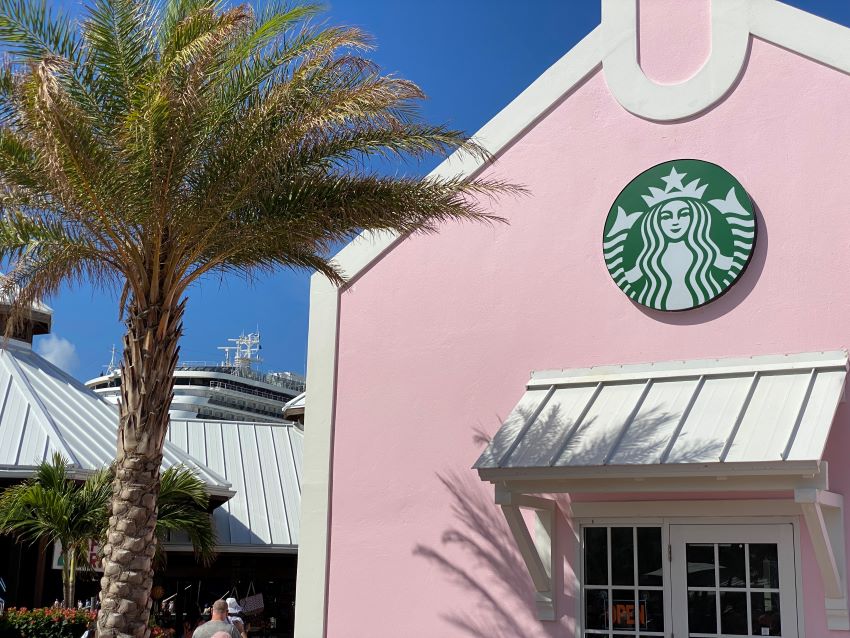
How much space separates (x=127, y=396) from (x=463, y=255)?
14.0 feet

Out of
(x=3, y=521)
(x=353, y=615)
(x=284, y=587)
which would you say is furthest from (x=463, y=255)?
(x=284, y=587)

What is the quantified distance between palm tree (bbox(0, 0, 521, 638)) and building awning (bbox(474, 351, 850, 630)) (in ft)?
8.31

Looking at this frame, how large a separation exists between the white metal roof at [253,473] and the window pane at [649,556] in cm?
1109

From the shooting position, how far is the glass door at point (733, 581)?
895 centimetres

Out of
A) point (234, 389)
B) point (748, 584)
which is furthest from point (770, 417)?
point (234, 389)

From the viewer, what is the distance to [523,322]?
10.9 metres

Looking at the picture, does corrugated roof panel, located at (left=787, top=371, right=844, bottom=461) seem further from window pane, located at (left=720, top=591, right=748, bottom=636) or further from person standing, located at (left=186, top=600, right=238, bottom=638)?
person standing, located at (left=186, top=600, right=238, bottom=638)

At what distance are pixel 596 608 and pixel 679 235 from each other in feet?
12.4

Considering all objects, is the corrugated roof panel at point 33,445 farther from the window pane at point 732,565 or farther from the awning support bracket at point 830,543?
the awning support bracket at point 830,543

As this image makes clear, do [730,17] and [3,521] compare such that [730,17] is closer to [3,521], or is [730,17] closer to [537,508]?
[537,508]

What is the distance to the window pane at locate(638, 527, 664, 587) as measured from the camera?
9.59 metres

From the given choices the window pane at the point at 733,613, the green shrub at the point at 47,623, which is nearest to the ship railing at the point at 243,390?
the green shrub at the point at 47,623

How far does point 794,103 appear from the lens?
975cm

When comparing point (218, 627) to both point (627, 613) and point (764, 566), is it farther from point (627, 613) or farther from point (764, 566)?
point (764, 566)
